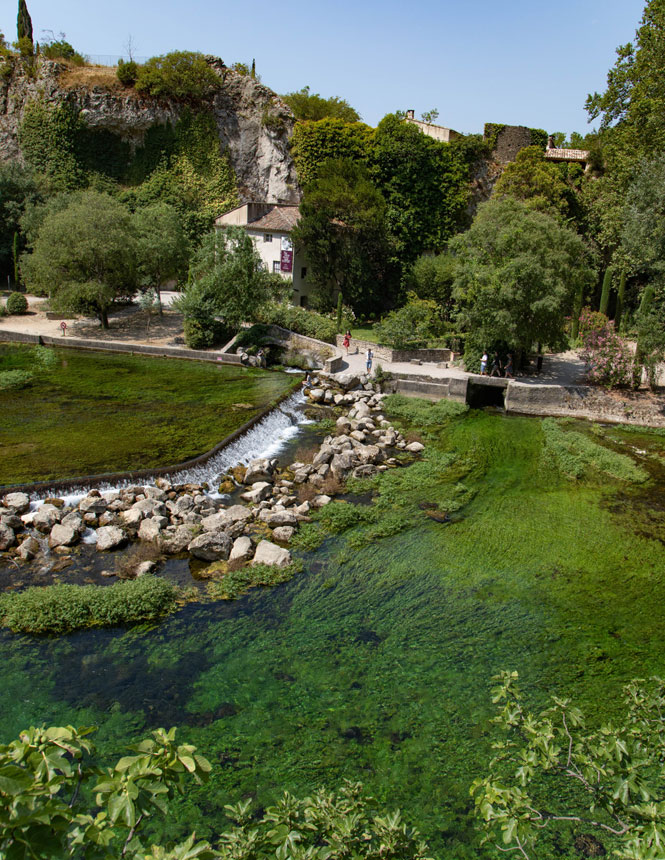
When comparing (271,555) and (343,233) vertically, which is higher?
(343,233)

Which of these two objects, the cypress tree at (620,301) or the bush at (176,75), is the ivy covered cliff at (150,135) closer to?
the bush at (176,75)

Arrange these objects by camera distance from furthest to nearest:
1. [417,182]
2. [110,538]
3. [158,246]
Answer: [417,182]
[158,246]
[110,538]

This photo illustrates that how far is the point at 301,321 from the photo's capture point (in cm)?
3391

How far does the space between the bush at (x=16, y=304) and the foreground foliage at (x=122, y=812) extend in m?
37.7

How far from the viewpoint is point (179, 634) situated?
1073 centimetres

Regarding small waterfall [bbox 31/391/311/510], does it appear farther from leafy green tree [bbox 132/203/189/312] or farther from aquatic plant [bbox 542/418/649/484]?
leafy green tree [bbox 132/203/189/312]

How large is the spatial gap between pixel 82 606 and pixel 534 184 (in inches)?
1599

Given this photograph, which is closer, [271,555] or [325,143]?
[271,555]

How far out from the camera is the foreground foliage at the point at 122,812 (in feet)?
8.55

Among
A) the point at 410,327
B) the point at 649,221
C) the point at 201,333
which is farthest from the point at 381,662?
the point at 201,333

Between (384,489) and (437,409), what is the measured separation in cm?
887

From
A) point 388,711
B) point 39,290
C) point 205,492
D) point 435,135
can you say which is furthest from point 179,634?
point 435,135

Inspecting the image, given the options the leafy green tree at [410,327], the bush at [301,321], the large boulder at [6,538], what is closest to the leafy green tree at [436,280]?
the leafy green tree at [410,327]

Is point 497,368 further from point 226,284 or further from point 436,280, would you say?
point 226,284
